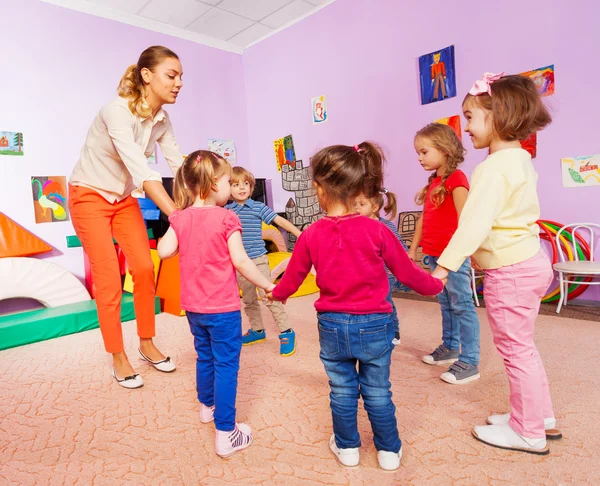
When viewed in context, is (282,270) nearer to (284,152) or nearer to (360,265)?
(284,152)

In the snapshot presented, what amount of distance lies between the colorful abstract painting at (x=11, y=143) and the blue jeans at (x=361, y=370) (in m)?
3.41

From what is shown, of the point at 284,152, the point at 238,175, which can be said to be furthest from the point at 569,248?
the point at 284,152

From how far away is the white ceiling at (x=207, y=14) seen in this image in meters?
3.87

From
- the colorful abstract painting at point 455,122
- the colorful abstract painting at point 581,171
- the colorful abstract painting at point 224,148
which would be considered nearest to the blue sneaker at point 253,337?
the colorful abstract painting at point 455,122

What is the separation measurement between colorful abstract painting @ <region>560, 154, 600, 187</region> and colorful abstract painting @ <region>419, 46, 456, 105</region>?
101cm

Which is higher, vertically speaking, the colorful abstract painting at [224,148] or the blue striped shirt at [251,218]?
the colorful abstract painting at [224,148]

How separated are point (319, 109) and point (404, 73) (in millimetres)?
1003

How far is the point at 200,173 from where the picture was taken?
1.33 m

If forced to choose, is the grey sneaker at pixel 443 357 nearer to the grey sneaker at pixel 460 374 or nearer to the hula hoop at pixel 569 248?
the grey sneaker at pixel 460 374

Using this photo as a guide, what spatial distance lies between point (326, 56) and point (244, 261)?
137 inches

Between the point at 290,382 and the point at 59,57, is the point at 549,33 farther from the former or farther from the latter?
the point at 59,57

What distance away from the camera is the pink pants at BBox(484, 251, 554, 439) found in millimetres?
1208

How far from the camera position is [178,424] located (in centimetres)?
151

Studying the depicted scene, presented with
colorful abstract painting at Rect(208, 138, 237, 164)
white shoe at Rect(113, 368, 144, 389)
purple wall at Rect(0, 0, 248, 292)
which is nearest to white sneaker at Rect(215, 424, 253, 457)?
white shoe at Rect(113, 368, 144, 389)
